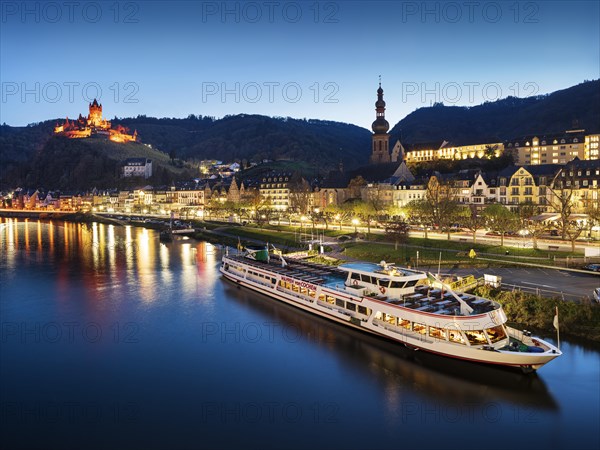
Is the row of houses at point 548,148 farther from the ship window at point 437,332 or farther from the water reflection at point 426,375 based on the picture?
the ship window at point 437,332

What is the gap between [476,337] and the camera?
81.6 ft

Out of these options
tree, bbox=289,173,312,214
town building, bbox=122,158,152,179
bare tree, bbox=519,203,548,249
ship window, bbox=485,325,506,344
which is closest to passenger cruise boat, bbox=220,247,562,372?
ship window, bbox=485,325,506,344

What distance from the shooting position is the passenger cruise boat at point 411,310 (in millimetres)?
24281

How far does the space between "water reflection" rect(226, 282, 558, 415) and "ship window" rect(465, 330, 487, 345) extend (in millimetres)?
1301

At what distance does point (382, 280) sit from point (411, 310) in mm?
3774

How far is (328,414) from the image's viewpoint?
70.8 feet

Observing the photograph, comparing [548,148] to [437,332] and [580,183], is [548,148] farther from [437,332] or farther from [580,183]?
[437,332]

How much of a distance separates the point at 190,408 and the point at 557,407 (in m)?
16.1

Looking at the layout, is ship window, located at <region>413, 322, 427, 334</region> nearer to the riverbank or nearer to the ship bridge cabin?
the ship bridge cabin

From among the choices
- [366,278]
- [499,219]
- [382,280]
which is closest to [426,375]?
[382,280]

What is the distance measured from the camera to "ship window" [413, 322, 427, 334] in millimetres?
26844

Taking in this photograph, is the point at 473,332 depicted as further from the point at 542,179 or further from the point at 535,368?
the point at 542,179

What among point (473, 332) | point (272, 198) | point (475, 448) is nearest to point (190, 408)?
point (475, 448)

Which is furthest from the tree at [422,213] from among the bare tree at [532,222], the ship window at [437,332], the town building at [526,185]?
the ship window at [437,332]
